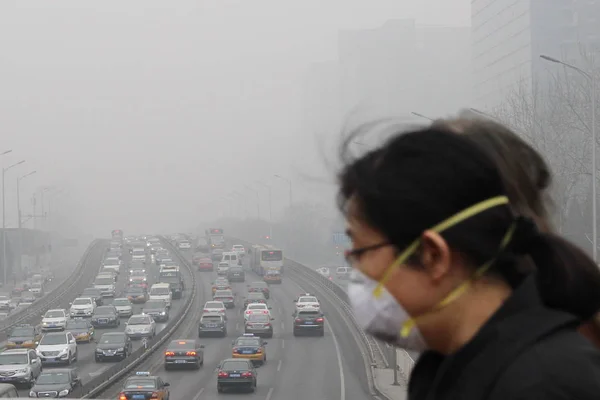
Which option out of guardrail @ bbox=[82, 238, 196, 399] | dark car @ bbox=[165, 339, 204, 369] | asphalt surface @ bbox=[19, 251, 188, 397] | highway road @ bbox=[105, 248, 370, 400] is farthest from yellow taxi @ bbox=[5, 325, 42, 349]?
dark car @ bbox=[165, 339, 204, 369]

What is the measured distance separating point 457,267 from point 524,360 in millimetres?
268

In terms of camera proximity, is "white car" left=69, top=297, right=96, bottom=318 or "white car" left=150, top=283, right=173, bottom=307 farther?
"white car" left=150, top=283, right=173, bottom=307

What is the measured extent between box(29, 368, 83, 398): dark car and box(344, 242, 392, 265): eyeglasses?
21.5 meters

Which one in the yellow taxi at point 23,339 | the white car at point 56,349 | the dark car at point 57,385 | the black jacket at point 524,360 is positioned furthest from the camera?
the yellow taxi at point 23,339

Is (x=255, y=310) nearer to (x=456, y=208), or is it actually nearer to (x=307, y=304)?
(x=307, y=304)

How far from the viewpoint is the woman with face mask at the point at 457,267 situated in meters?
1.68

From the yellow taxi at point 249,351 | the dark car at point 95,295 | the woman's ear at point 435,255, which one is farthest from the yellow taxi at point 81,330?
the woman's ear at point 435,255

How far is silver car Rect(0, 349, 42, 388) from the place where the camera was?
2678 cm

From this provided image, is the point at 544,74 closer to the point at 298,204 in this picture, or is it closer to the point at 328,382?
the point at 328,382

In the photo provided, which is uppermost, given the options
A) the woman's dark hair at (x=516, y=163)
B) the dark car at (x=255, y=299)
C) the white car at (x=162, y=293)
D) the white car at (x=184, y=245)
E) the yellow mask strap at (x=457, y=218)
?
the woman's dark hair at (x=516, y=163)

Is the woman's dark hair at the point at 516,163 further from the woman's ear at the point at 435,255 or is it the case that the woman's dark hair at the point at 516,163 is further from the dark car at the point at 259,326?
the dark car at the point at 259,326

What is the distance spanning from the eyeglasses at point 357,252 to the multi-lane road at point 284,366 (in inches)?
967

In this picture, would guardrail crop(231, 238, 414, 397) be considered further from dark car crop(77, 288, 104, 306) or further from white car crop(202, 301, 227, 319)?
dark car crop(77, 288, 104, 306)

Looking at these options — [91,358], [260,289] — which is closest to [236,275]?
[260,289]
